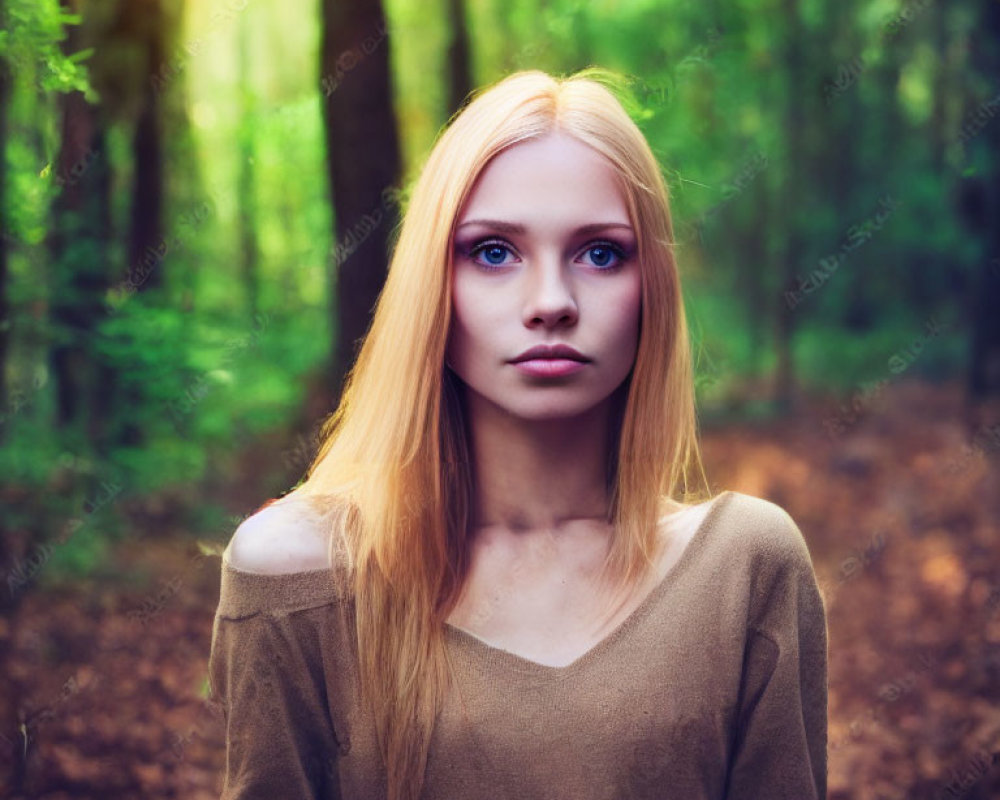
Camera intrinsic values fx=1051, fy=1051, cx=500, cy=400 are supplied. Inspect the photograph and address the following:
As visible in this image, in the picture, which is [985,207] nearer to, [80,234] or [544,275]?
[80,234]

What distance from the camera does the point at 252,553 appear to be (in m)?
1.92

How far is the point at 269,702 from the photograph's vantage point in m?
1.90

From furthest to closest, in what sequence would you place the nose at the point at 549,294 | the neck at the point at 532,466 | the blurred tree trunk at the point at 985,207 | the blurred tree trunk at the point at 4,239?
the blurred tree trunk at the point at 985,207, the blurred tree trunk at the point at 4,239, the neck at the point at 532,466, the nose at the point at 549,294

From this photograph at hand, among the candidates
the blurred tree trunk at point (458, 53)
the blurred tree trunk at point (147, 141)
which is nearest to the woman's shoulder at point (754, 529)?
the blurred tree trunk at point (147, 141)

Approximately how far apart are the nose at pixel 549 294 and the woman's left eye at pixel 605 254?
0.07 metres

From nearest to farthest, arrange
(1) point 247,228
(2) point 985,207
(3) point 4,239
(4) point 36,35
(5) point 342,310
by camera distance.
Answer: (4) point 36,35 → (5) point 342,310 → (3) point 4,239 → (2) point 985,207 → (1) point 247,228

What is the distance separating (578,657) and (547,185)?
2.85 feet

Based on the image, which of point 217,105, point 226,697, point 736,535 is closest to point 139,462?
point 226,697

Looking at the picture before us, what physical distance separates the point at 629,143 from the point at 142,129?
330 inches

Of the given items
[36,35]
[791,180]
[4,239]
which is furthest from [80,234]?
[791,180]

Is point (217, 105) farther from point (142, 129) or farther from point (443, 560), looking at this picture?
point (443, 560)

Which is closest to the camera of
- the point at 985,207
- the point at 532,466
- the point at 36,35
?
the point at 532,466

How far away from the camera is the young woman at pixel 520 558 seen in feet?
6.23

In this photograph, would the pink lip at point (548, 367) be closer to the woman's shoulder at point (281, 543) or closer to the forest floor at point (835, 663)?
the woman's shoulder at point (281, 543)
